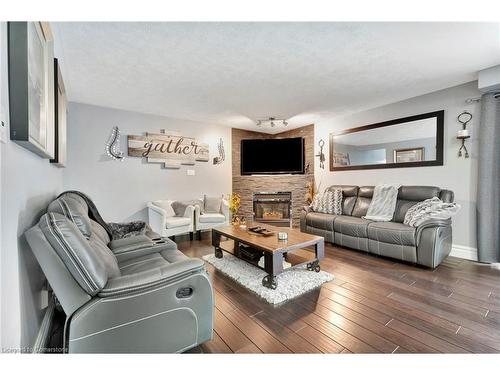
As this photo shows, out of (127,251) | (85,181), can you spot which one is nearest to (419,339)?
(127,251)

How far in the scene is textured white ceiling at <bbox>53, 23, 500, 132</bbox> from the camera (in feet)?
6.34

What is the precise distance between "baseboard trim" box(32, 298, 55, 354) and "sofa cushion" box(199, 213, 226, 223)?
258cm

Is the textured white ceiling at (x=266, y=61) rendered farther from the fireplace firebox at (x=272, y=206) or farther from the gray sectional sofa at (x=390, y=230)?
the fireplace firebox at (x=272, y=206)

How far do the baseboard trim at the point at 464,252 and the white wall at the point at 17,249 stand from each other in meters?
4.61

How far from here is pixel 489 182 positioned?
2844 millimetres

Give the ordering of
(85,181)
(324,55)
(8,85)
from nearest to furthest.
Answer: (8,85), (324,55), (85,181)

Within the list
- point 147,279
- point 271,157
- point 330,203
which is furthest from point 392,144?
point 147,279

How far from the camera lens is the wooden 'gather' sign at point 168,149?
4234 mm

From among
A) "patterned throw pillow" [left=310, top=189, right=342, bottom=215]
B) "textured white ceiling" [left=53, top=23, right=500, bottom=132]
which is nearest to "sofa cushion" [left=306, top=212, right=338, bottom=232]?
"patterned throw pillow" [left=310, top=189, right=342, bottom=215]

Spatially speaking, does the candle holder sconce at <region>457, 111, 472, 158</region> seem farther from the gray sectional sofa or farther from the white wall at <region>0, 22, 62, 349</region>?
the white wall at <region>0, 22, 62, 349</region>

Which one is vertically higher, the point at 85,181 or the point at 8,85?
the point at 8,85

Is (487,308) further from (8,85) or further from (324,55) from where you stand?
(8,85)
